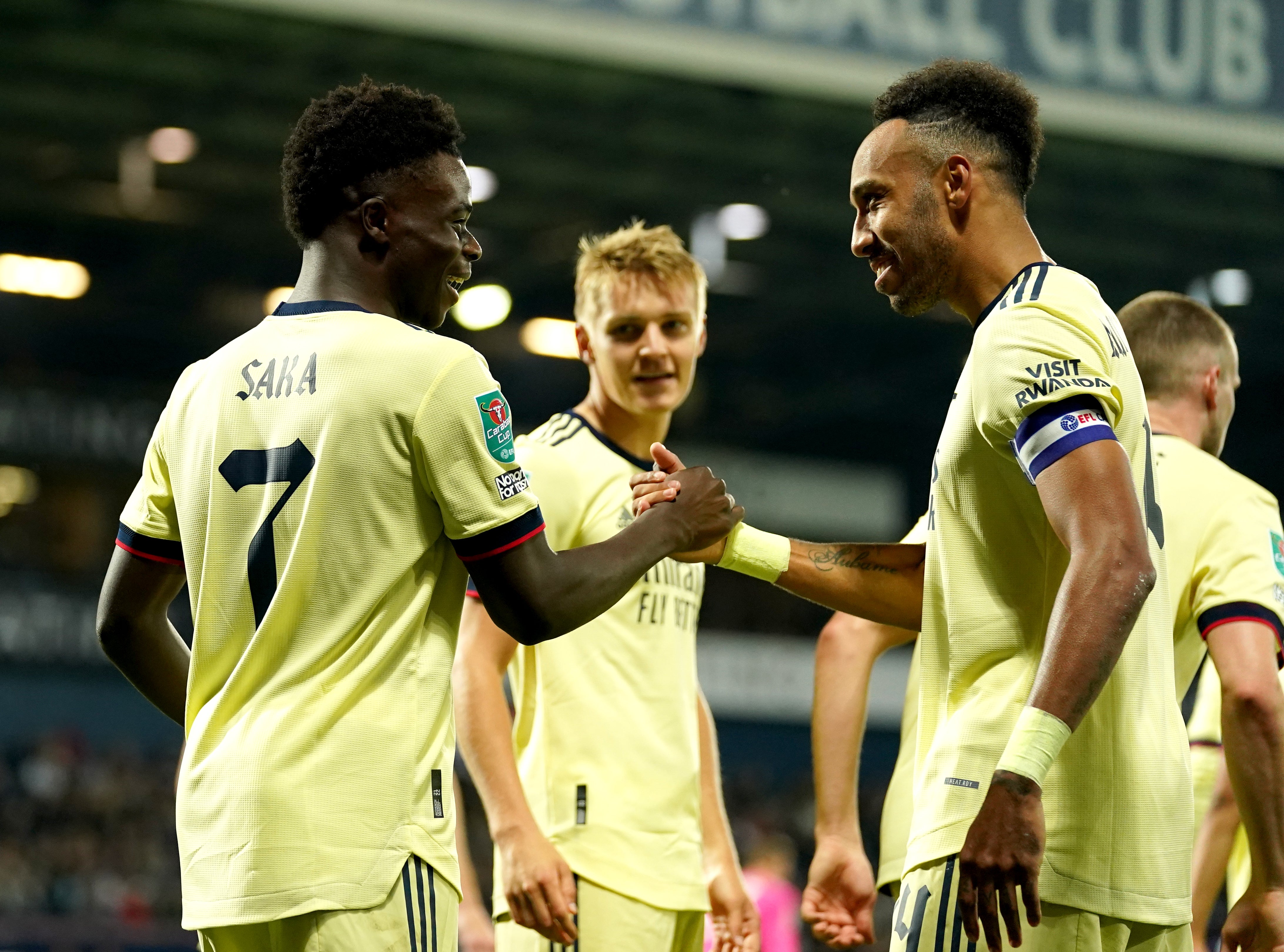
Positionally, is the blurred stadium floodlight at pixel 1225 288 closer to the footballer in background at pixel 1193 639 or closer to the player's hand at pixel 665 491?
the footballer in background at pixel 1193 639

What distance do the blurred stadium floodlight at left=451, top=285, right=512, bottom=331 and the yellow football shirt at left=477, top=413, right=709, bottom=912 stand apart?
1476 centimetres

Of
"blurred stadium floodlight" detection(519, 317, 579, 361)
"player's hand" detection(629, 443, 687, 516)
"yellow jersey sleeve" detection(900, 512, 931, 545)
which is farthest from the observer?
A: "blurred stadium floodlight" detection(519, 317, 579, 361)

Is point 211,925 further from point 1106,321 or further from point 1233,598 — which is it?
point 1233,598

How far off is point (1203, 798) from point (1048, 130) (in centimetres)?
601

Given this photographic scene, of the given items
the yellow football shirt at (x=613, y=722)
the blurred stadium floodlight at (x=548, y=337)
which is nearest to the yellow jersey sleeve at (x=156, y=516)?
the yellow football shirt at (x=613, y=722)

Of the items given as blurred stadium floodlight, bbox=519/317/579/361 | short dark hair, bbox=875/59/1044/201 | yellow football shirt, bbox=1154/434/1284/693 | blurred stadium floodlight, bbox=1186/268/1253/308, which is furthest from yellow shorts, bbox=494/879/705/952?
blurred stadium floodlight, bbox=519/317/579/361

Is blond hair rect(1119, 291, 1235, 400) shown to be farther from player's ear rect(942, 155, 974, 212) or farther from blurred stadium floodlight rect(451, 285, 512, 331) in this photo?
blurred stadium floodlight rect(451, 285, 512, 331)

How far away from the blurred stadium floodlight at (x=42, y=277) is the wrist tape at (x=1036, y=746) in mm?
17147

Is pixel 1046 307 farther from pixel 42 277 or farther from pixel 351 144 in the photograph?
pixel 42 277

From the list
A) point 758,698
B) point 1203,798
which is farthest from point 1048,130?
point 758,698

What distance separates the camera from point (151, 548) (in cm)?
263

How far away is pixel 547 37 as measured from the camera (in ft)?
25.1

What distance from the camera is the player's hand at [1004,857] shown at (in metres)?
2.10

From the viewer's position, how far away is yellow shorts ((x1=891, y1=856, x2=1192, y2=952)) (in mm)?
2320
